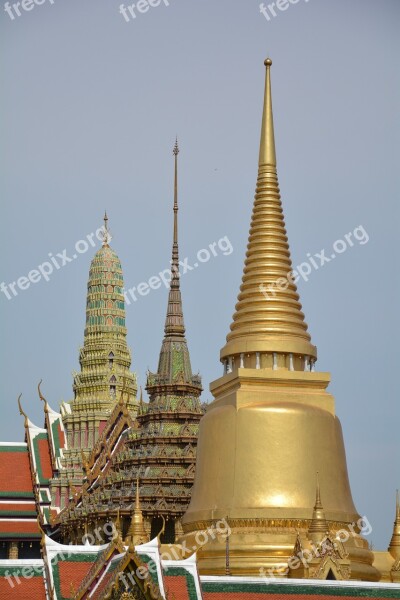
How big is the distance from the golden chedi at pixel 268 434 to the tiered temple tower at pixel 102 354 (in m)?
22.1

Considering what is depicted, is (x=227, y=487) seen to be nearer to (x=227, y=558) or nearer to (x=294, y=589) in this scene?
(x=227, y=558)

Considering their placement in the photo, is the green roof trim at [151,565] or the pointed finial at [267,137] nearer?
the green roof trim at [151,565]

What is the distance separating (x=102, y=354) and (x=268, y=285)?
78.3 feet

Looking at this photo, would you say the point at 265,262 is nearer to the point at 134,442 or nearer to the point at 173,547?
the point at 173,547

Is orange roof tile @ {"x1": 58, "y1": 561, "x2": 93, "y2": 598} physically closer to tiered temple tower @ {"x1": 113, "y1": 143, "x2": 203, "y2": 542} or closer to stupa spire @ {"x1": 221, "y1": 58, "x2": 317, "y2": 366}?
stupa spire @ {"x1": 221, "y1": 58, "x2": 317, "y2": 366}

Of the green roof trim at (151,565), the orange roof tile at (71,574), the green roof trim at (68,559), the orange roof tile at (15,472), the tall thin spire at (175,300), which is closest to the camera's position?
the green roof trim at (151,565)

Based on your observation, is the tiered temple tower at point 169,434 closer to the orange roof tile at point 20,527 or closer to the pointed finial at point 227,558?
the orange roof tile at point 20,527

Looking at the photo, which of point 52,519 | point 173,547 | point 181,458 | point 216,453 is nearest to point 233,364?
point 216,453

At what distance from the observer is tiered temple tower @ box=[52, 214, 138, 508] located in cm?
5775

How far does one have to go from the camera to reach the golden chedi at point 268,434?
107ft

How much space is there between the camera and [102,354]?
5872 cm

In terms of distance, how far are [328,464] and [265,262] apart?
491 centimetres

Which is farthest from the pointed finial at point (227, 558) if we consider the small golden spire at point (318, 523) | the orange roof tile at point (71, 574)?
the orange roof tile at point (71, 574)

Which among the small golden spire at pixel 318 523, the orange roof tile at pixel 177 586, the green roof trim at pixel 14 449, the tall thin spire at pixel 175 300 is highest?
the tall thin spire at pixel 175 300
